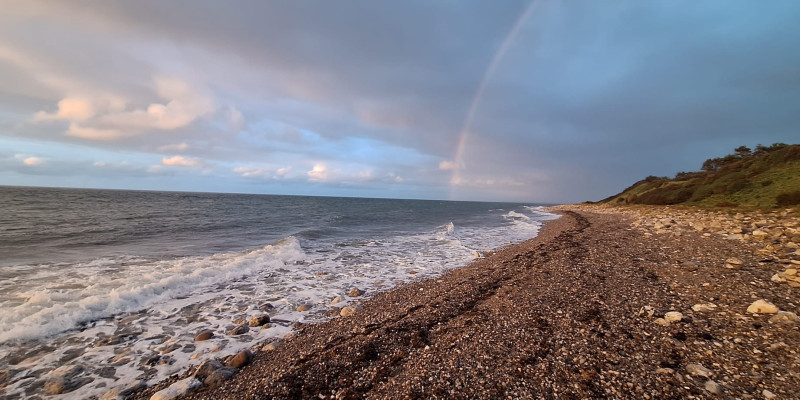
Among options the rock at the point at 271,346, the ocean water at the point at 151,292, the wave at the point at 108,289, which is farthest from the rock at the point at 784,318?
the wave at the point at 108,289

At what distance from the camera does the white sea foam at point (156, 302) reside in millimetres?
6125

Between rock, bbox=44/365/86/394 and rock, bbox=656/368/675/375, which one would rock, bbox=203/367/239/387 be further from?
rock, bbox=656/368/675/375

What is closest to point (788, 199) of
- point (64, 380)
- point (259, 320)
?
point (259, 320)

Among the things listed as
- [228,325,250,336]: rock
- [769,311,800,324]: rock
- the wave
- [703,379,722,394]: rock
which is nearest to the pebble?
[228,325,250,336]: rock

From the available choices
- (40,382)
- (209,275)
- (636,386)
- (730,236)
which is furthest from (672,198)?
(40,382)

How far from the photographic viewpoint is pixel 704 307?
257 inches

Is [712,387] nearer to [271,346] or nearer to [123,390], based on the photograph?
[271,346]

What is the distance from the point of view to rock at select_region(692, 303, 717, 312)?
6.45 metres

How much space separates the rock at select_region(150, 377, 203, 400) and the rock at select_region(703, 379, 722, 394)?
25.6ft

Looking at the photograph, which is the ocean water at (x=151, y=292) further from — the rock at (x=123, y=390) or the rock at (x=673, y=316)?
the rock at (x=673, y=316)

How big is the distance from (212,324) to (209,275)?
5101 mm

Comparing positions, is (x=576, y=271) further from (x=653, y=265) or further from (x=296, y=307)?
(x=296, y=307)

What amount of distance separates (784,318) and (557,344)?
4.27 meters

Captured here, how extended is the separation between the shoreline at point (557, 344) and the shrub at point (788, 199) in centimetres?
2533
